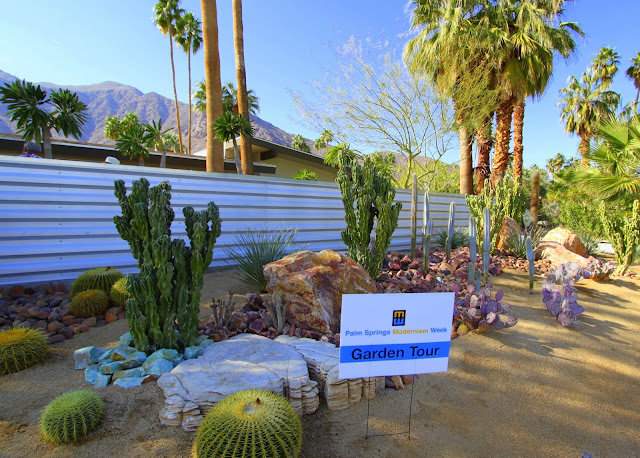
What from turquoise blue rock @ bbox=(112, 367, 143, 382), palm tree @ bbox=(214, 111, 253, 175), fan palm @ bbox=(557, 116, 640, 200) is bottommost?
turquoise blue rock @ bbox=(112, 367, 143, 382)

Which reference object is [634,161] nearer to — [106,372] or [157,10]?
[106,372]

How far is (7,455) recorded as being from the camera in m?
2.19

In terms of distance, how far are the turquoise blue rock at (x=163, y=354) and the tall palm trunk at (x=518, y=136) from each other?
52.3 feet

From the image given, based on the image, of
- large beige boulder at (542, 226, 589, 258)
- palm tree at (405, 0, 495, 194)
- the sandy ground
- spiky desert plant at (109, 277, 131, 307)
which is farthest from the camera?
palm tree at (405, 0, 495, 194)

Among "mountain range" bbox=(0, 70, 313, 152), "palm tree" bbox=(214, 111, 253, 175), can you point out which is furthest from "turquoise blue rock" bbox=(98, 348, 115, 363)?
"mountain range" bbox=(0, 70, 313, 152)

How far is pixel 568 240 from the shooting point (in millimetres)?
9328

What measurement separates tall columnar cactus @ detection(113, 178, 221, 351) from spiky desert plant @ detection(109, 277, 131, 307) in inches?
45.6

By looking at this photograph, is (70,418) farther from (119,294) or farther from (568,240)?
(568,240)

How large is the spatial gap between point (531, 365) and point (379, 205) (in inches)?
116

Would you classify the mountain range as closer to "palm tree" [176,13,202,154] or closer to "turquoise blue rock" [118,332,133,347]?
"palm tree" [176,13,202,154]

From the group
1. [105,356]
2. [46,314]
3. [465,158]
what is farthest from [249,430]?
[465,158]

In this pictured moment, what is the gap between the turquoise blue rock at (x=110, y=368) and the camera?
9.88 ft

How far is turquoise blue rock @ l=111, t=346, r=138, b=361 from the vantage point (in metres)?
3.13

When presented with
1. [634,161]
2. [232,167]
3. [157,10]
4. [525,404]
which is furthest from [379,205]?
[157,10]
